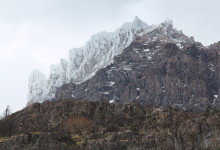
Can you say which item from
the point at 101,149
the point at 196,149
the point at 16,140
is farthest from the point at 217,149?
the point at 16,140

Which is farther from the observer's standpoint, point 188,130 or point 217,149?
point 188,130

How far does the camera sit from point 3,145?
199625mm

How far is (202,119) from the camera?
654ft

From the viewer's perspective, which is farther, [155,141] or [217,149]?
[155,141]

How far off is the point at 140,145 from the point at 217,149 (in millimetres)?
33307

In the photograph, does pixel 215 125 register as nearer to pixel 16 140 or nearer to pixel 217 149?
pixel 217 149

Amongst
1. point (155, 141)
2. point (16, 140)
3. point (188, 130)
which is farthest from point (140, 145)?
point (16, 140)

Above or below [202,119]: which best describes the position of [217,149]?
below

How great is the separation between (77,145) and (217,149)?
56.7m

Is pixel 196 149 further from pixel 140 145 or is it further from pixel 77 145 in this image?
pixel 77 145

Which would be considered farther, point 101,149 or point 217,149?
point 101,149

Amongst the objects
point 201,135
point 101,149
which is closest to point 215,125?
point 201,135

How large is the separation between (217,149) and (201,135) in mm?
20371

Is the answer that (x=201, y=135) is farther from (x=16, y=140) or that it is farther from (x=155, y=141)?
(x=16, y=140)
